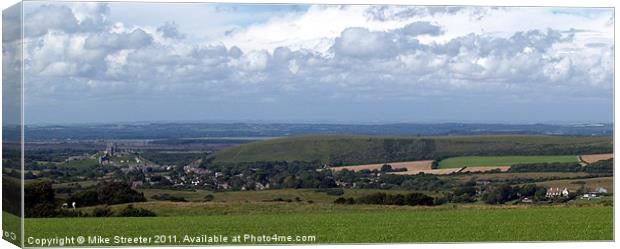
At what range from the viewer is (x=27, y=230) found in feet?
92.2

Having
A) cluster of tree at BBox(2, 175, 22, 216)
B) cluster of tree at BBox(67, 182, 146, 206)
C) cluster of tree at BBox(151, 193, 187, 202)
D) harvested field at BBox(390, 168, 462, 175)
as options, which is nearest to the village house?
harvested field at BBox(390, 168, 462, 175)

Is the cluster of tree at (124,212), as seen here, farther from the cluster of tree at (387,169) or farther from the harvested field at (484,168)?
the harvested field at (484,168)

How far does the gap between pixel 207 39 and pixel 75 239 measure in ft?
14.7

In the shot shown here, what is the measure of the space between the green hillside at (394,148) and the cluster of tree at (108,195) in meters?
1.89

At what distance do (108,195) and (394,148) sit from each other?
5708 mm

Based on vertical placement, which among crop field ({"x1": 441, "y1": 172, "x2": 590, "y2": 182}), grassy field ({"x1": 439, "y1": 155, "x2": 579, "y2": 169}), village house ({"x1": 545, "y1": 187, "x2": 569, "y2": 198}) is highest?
grassy field ({"x1": 439, "y1": 155, "x2": 579, "y2": 169})

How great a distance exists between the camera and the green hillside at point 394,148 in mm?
29906

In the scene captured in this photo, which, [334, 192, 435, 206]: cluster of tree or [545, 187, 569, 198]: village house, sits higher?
[545, 187, 569, 198]: village house

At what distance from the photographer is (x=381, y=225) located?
29469 mm

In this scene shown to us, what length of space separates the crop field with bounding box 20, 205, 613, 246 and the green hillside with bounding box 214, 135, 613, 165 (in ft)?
3.72

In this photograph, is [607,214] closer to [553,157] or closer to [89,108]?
[553,157]

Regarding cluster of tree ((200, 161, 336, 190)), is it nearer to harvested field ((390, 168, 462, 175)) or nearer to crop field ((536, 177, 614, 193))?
harvested field ((390, 168, 462, 175))

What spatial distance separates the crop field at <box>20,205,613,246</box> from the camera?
28.6 metres

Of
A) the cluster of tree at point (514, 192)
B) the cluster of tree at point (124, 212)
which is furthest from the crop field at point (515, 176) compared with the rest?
the cluster of tree at point (124, 212)
